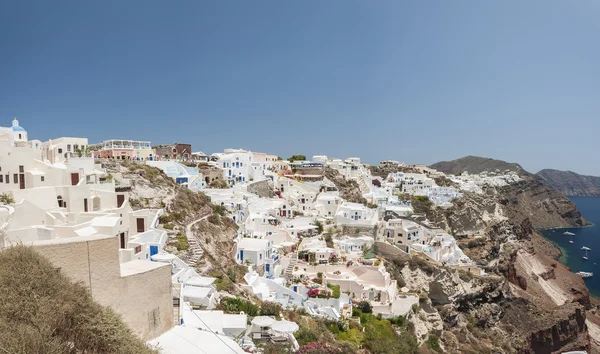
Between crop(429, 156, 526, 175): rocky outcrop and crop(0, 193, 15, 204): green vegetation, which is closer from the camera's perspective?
crop(0, 193, 15, 204): green vegetation

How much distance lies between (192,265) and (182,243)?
6.67 ft

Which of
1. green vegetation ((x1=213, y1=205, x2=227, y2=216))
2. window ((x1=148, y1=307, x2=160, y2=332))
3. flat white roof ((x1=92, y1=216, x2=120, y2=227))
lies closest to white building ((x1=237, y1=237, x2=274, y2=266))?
green vegetation ((x1=213, y1=205, x2=227, y2=216))

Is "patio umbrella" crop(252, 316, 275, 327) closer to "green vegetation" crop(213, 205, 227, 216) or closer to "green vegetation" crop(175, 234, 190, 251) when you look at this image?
"green vegetation" crop(175, 234, 190, 251)

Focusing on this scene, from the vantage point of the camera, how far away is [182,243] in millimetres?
18203

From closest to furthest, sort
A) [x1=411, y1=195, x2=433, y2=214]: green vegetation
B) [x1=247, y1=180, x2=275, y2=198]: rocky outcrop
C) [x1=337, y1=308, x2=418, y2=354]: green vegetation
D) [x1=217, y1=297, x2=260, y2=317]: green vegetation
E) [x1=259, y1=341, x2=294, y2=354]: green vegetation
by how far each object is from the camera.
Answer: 1. [x1=259, y1=341, x2=294, y2=354]: green vegetation
2. [x1=217, y1=297, x2=260, y2=317]: green vegetation
3. [x1=337, y1=308, x2=418, y2=354]: green vegetation
4. [x1=247, y1=180, x2=275, y2=198]: rocky outcrop
5. [x1=411, y1=195, x2=433, y2=214]: green vegetation

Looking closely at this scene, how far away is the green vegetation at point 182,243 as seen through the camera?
58.5 ft

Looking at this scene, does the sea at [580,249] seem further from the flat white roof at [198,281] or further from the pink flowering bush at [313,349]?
the flat white roof at [198,281]

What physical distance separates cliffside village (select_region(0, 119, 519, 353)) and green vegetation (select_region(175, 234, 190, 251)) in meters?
0.78

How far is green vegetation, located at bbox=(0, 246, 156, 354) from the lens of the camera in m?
4.22

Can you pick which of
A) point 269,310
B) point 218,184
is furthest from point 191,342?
point 218,184

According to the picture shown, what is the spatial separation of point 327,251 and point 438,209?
28873 mm

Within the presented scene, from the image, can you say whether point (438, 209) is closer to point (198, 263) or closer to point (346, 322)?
point (346, 322)

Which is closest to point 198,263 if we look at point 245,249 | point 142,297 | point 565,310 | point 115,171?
point 245,249

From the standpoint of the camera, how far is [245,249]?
2147 cm
